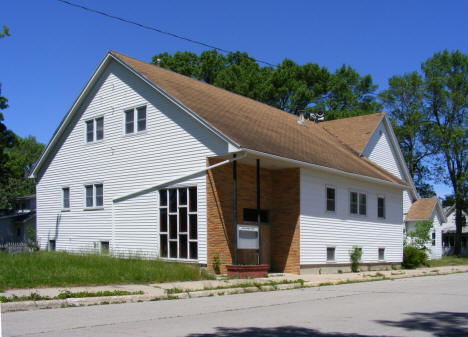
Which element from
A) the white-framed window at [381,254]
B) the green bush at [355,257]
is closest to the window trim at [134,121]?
the green bush at [355,257]

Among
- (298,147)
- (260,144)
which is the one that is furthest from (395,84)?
(260,144)

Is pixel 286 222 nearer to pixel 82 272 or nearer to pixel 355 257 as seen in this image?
pixel 355 257

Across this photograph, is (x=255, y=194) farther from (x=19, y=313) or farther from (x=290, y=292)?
(x=19, y=313)

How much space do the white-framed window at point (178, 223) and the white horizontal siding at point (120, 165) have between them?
1.14 feet

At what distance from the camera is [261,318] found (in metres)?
9.65

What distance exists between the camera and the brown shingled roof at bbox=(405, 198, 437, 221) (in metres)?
38.1

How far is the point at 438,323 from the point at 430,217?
3069cm

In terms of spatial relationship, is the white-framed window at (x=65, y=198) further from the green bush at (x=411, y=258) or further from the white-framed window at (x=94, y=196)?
the green bush at (x=411, y=258)

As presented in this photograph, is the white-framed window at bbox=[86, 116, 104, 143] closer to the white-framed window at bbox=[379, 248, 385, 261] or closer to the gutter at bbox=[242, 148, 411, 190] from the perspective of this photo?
the gutter at bbox=[242, 148, 411, 190]

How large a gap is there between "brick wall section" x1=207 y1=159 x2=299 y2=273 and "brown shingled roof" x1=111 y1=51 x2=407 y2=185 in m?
1.29

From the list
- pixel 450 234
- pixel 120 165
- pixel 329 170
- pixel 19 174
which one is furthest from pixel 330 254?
pixel 19 174

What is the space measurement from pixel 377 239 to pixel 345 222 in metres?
3.72

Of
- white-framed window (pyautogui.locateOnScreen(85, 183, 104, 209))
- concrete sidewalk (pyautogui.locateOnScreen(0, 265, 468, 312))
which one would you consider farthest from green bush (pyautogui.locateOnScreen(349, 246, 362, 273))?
white-framed window (pyautogui.locateOnScreen(85, 183, 104, 209))

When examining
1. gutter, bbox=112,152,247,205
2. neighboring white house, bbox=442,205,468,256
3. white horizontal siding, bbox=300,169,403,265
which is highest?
gutter, bbox=112,152,247,205
